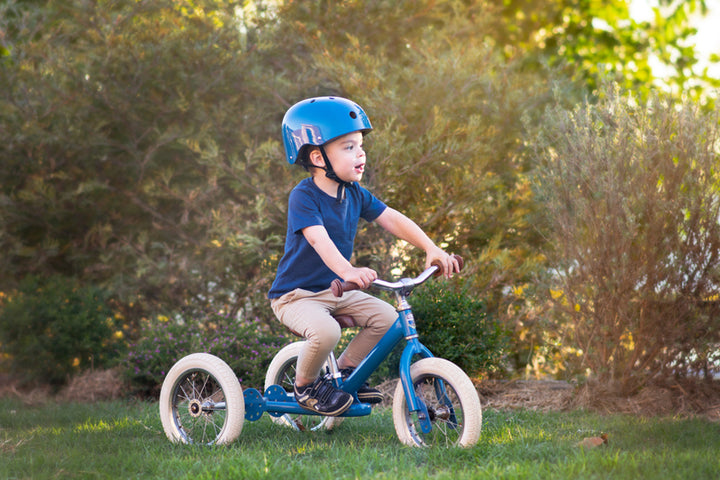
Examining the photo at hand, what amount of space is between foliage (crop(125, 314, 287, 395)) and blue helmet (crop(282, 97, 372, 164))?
256 centimetres

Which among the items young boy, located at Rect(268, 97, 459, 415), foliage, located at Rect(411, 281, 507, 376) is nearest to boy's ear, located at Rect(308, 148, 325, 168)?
young boy, located at Rect(268, 97, 459, 415)

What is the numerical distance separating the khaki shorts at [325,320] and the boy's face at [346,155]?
2.09 ft

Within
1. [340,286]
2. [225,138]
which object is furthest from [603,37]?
[340,286]

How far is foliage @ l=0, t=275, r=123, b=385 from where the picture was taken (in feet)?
20.6

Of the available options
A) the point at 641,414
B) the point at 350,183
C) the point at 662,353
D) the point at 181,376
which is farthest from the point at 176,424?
the point at 662,353

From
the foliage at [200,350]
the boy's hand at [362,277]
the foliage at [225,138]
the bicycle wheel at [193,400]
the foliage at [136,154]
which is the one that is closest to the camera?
the boy's hand at [362,277]

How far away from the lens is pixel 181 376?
3.96 meters

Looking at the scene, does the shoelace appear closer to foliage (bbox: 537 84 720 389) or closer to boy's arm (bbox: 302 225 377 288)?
boy's arm (bbox: 302 225 377 288)

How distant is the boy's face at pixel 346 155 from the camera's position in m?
3.57

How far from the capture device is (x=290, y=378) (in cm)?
436

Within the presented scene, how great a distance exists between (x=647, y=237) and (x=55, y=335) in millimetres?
5109

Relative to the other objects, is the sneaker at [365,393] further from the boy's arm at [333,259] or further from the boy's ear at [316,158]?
the boy's ear at [316,158]

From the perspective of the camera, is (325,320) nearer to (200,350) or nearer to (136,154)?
(200,350)

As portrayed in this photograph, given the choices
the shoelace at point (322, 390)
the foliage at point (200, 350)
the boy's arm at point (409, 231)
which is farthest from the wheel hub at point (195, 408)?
the foliage at point (200, 350)
